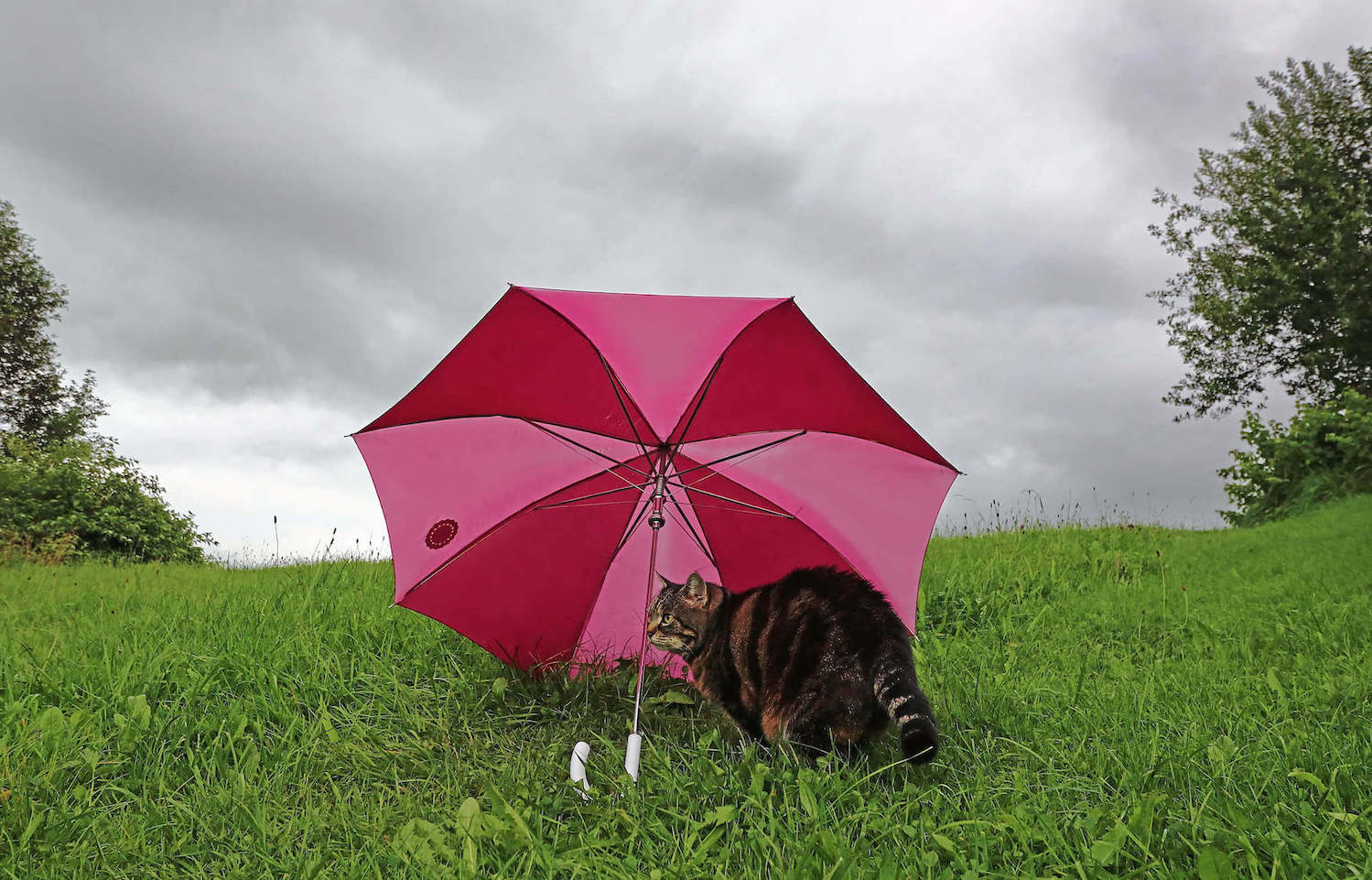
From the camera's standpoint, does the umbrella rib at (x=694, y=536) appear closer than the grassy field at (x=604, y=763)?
No

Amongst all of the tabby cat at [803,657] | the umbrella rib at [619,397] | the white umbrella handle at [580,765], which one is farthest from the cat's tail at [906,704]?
the umbrella rib at [619,397]

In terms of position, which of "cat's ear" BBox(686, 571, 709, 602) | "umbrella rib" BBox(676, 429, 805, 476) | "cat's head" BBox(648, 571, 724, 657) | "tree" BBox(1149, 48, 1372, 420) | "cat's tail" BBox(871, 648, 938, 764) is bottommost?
"cat's tail" BBox(871, 648, 938, 764)

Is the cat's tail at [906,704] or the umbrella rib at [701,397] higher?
the umbrella rib at [701,397]

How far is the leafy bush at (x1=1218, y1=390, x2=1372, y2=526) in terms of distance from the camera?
1538cm

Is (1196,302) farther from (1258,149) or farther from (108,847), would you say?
(108,847)

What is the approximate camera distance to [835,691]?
3.35 m

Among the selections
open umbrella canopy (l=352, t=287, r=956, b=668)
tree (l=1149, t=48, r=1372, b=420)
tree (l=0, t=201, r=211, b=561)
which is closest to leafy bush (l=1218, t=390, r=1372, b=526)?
tree (l=1149, t=48, r=1372, b=420)

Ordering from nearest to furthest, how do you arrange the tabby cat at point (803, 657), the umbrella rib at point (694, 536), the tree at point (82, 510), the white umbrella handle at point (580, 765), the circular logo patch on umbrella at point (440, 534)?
the tabby cat at point (803, 657), the white umbrella handle at point (580, 765), the circular logo patch on umbrella at point (440, 534), the umbrella rib at point (694, 536), the tree at point (82, 510)

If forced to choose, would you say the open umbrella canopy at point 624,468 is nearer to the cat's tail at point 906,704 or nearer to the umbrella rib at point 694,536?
the umbrella rib at point 694,536

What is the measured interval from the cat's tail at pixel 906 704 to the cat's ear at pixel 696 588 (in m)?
0.88

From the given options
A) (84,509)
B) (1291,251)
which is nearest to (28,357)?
(84,509)

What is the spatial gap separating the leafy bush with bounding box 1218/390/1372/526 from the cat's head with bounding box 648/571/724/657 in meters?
16.3

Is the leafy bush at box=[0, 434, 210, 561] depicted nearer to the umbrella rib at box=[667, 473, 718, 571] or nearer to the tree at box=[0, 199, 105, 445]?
the tree at box=[0, 199, 105, 445]

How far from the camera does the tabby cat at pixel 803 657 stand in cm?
330
